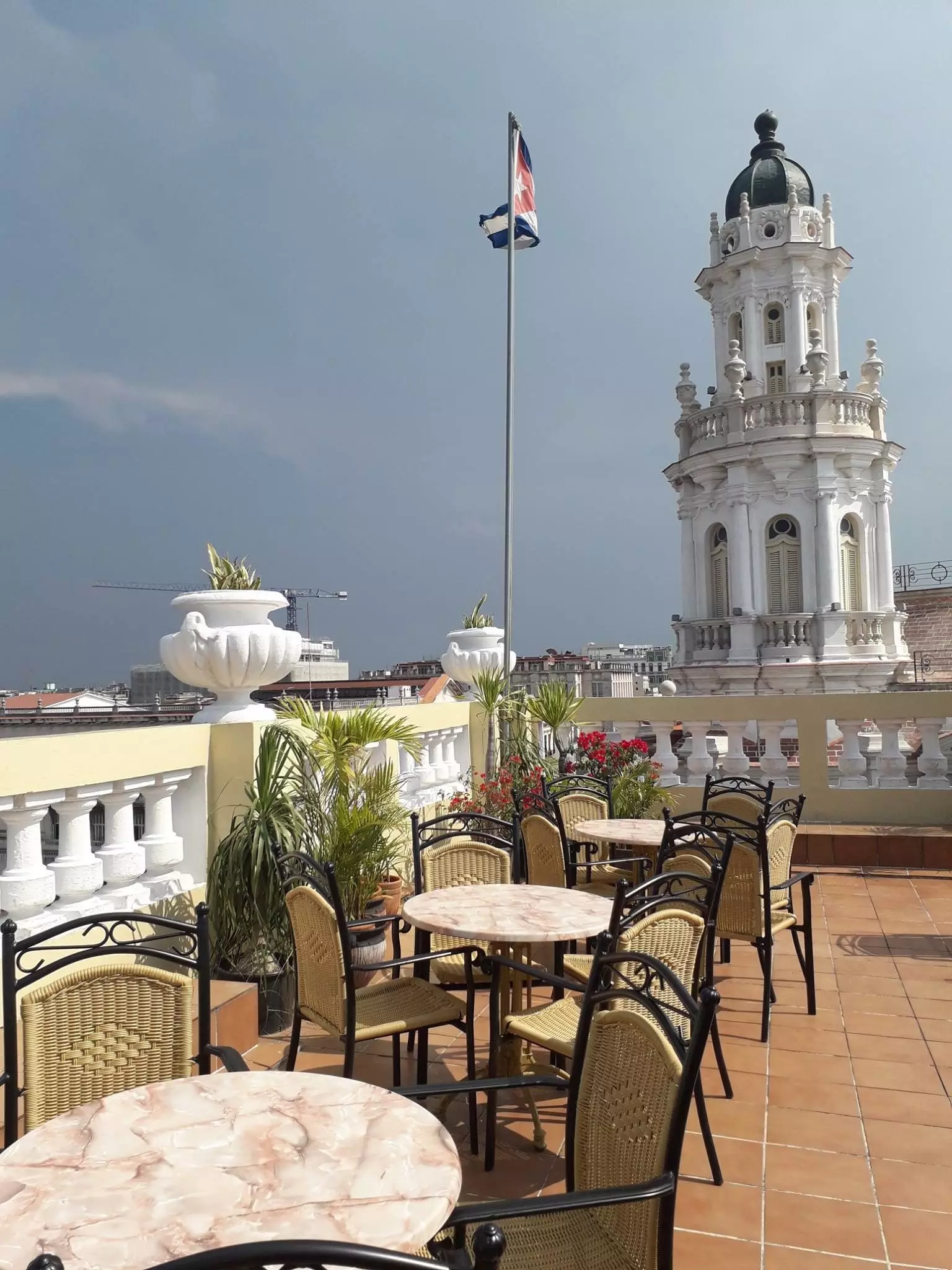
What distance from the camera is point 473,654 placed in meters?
8.20

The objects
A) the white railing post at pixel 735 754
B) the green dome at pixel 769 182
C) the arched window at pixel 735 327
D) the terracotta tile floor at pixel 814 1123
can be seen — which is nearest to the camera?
the terracotta tile floor at pixel 814 1123

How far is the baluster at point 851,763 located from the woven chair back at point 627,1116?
6.51 m

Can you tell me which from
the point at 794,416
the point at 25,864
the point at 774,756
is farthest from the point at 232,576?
the point at 794,416

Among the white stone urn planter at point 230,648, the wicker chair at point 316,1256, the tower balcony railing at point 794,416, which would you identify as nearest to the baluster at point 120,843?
the white stone urn planter at point 230,648

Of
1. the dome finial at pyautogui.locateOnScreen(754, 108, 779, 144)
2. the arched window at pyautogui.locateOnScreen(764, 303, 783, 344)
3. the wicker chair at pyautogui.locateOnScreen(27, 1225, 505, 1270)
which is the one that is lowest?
the wicker chair at pyautogui.locateOnScreen(27, 1225, 505, 1270)

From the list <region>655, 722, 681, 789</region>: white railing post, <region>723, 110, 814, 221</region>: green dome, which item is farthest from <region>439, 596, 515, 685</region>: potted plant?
<region>723, 110, 814, 221</region>: green dome

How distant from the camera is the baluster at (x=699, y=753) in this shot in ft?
27.1

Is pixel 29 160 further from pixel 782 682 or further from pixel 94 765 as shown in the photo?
pixel 94 765

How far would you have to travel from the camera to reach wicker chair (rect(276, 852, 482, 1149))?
Result: 2930 mm

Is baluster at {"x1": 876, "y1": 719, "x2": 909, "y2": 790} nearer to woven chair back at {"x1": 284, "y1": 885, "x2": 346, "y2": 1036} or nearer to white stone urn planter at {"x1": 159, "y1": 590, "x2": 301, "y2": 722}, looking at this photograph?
white stone urn planter at {"x1": 159, "y1": 590, "x2": 301, "y2": 722}

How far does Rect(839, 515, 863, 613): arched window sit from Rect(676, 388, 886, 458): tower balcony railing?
7.83ft

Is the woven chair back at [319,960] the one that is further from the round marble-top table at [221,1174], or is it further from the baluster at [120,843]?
the baluster at [120,843]

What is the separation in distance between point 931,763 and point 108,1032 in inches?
287

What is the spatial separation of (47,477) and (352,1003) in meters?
50.2
